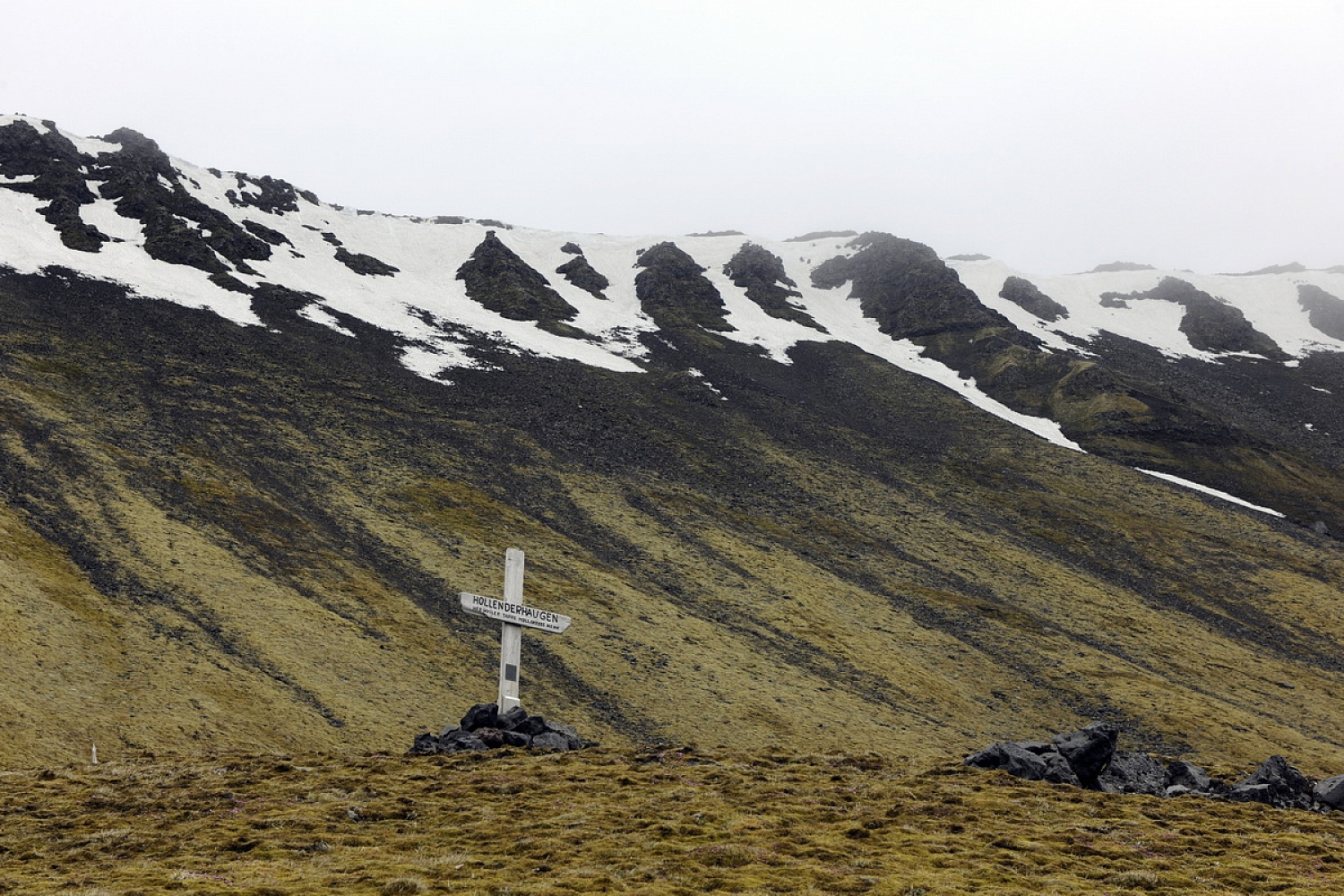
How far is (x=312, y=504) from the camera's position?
4938 centimetres

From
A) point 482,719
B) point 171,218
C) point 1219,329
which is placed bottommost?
point 482,719

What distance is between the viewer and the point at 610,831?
642 inches

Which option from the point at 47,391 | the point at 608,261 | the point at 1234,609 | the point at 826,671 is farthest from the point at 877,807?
the point at 608,261

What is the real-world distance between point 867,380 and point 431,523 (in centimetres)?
5924

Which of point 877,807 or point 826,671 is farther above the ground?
point 877,807

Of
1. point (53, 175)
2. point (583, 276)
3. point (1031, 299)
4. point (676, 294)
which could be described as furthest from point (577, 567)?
point (1031, 299)

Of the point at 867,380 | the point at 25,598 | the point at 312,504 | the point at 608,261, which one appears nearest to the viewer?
the point at 25,598

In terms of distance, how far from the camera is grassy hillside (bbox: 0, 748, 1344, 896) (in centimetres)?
1362

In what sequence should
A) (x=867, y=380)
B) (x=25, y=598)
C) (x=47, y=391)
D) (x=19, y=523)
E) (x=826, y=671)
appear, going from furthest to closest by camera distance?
(x=867, y=380), (x=47, y=391), (x=826, y=671), (x=19, y=523), (x=25, y=598)

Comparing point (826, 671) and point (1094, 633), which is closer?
point (826, 671)

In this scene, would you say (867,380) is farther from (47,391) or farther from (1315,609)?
(47,391)

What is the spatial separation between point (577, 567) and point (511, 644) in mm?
24288

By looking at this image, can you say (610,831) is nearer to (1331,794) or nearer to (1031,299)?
(1331,794)

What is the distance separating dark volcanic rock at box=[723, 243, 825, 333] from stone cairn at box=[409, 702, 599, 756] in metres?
101
